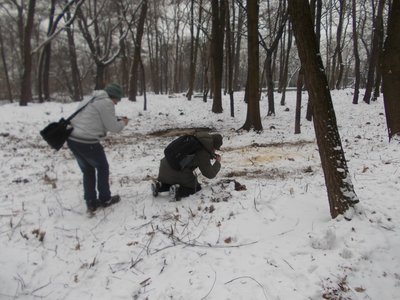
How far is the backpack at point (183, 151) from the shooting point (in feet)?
18.7

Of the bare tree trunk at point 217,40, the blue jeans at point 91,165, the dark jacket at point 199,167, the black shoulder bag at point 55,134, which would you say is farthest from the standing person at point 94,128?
the bare tree trunk at point 217,40

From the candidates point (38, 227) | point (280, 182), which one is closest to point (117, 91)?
point (38, 227)

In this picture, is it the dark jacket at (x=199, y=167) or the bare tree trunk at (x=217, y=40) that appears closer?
the dark jacket at (x=199, y=167)

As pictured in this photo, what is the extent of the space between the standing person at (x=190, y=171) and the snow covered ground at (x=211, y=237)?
0.59 ft

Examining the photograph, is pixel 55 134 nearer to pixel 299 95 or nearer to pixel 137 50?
pixel 299 95

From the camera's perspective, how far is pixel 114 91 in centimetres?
543

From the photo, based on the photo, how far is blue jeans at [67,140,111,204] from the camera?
211 inches

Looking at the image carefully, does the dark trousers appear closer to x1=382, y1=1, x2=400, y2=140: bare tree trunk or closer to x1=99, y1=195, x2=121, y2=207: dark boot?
x1=99, y1=195, x2=121, y2=207: dark boot

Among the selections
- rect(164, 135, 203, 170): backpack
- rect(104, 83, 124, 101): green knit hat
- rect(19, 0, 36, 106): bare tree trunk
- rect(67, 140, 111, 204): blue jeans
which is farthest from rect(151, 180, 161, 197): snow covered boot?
rect(19, 0, 36, 106): bare tree trunk

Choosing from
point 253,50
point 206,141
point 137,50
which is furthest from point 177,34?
point 206,141

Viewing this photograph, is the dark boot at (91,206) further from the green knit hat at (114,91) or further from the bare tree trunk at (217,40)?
the bare tree trunk at (217,40)

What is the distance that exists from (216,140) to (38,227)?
2.99 m

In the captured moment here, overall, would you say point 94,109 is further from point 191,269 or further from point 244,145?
point 244,145

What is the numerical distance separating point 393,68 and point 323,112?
4.54m
